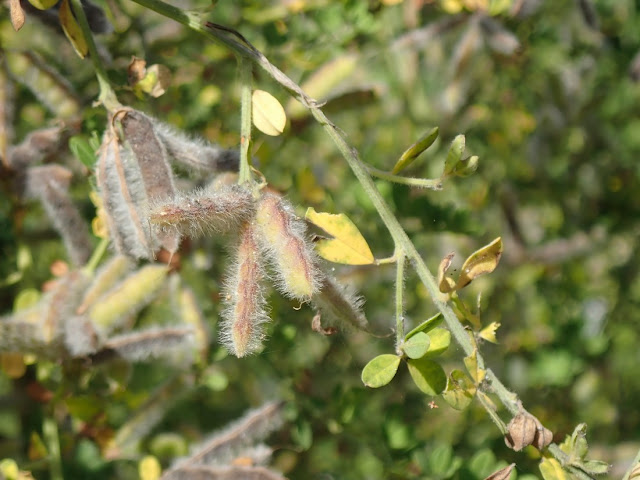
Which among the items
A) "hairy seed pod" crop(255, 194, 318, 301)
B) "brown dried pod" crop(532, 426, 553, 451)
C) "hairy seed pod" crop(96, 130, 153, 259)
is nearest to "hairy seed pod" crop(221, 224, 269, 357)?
"hairy seed pod" crop(255, 194, 318, 301)

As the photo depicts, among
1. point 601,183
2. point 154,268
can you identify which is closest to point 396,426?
point 154,268

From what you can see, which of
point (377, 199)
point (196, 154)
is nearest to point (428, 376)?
point (377, 199)

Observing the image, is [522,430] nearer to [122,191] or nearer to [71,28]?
[122,191]

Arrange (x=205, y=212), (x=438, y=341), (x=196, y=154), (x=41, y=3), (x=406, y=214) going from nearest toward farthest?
1. (x=205, y=212)
2. (x=438, y=341)
3. (x=41, y=3)
4. (x=196, y=154)
5. (x=406, y=214)

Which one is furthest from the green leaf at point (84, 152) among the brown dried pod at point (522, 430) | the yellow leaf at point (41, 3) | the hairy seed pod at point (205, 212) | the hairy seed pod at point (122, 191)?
the brown dried pod at point (522, 430)

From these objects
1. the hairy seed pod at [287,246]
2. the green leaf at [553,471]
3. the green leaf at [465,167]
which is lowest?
the green leaf at [553,471]

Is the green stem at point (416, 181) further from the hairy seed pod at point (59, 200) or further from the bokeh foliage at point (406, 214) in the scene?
the hairy seed pod at point (59, 200)
